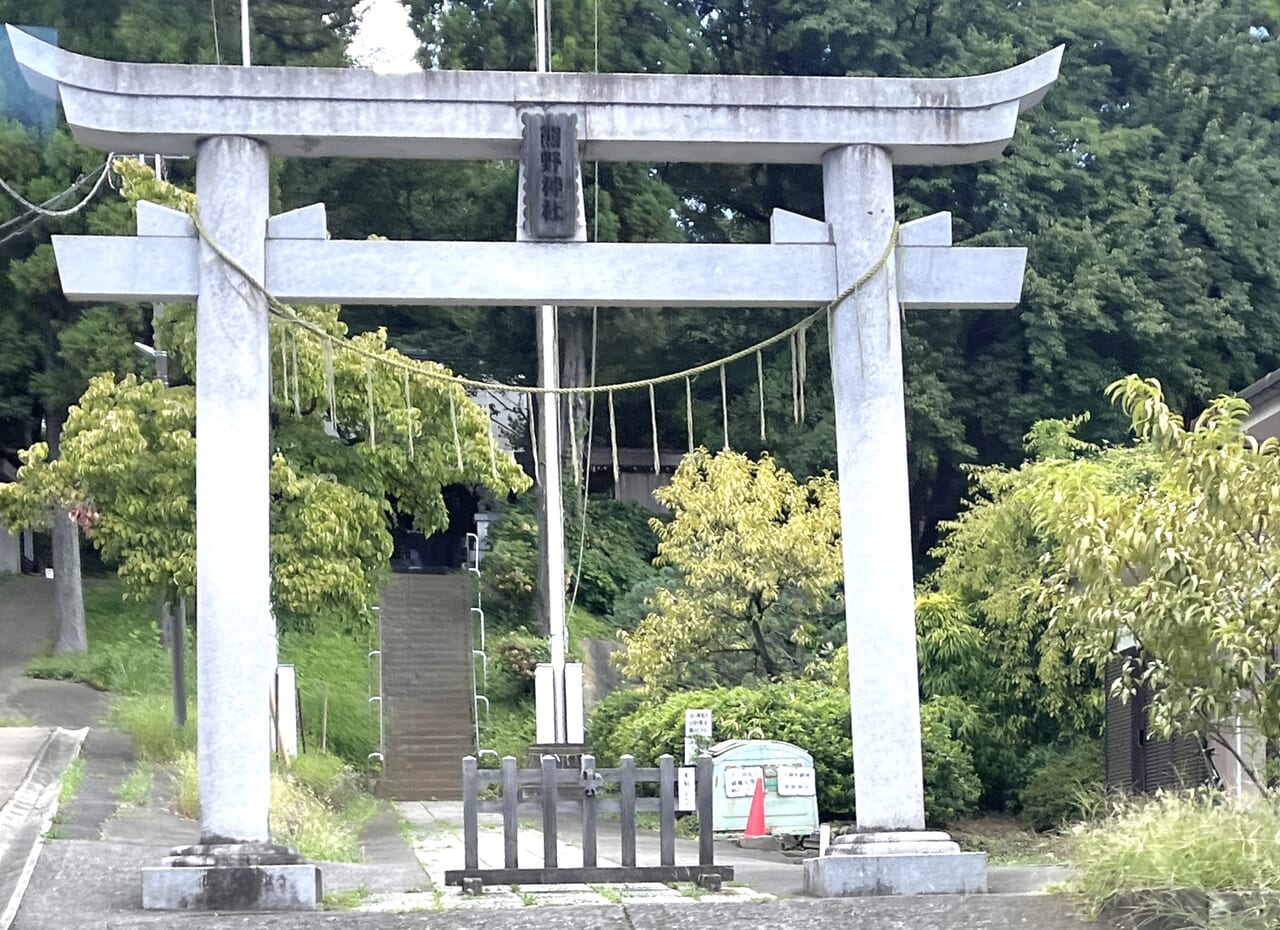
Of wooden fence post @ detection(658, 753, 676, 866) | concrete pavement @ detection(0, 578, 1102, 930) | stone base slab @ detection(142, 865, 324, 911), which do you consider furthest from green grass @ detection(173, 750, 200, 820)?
stone base slab @ detection(142, 865, 324, 911)

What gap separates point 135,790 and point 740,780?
663cm

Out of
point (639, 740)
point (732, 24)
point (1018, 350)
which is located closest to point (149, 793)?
point (639, 740)

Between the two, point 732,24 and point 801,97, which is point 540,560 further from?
point 801,97

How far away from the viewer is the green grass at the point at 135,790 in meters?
16.9

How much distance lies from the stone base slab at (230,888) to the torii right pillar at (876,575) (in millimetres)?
3385

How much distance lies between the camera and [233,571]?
38.1 feet

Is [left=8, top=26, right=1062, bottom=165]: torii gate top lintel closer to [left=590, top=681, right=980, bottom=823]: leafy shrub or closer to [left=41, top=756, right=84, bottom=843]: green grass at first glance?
[left=41, top=756, right=84, bottom=843]: green grass

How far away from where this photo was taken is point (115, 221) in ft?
93.9

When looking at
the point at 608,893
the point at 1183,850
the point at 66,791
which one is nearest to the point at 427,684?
the point at 66,791

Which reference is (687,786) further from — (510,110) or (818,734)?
(510,110)

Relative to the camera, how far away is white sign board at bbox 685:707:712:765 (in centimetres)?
2184

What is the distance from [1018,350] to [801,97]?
80.9 feet

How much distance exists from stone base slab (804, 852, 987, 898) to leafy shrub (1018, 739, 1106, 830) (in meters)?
10.9

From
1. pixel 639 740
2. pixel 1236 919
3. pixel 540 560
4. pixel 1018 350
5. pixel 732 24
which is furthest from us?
pixel 732 24
